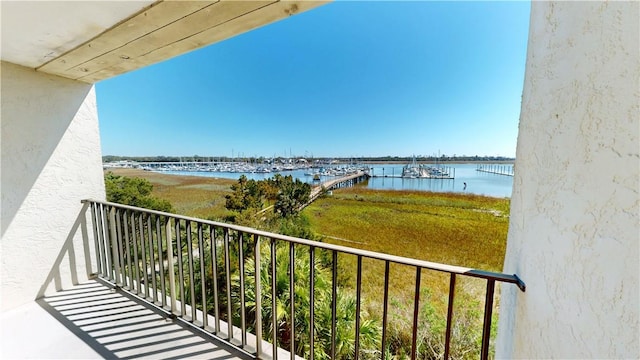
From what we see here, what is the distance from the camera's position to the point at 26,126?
2045mm

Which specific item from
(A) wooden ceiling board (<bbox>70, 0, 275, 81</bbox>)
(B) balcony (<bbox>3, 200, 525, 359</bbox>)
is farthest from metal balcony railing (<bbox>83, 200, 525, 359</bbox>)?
(A) wooden ceiling board (<bbox>70, 0, 275, 81</bbox>)

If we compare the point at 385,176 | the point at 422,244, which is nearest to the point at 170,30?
the point at 422,244

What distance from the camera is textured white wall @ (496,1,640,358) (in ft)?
1.69

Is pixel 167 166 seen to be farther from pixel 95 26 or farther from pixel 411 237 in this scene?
pixel 411 237

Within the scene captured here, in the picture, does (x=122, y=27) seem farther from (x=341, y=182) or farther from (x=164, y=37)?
(x=341, y=182)

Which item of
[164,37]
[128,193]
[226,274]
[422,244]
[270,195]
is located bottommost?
[422,244]

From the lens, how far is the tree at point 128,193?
612 cm

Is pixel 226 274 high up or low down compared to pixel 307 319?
up

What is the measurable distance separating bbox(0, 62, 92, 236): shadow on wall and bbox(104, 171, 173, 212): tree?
429cm

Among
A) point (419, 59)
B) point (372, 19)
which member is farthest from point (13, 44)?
point (419, 59)

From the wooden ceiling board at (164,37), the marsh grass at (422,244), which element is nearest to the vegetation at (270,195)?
the marsh grass at (422,244)

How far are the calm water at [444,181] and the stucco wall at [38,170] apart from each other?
15.8 metres

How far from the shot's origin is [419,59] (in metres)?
15.2

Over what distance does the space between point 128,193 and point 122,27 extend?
6.61 meters
